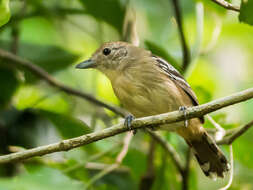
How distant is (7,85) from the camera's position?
4.30 metres

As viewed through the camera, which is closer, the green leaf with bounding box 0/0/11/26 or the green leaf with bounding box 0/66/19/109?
the green leaf with bounding box 0/0/11/26

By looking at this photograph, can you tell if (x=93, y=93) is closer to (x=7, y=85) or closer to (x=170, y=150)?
(x=7, y=85)

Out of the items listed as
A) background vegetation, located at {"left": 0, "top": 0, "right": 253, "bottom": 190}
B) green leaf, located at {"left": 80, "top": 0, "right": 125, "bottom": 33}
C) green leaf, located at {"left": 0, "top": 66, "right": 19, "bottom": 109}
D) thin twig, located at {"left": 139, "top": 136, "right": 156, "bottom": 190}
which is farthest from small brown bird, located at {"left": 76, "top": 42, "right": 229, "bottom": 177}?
green leaf, located at {"left": 0, "top": 66, "right": 19, "bottom": 109}

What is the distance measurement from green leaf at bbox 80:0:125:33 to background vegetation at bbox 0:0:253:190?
0.03ft

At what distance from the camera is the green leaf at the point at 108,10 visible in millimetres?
4520

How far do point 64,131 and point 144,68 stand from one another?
95cm

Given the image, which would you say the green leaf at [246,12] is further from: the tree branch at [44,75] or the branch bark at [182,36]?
the tree branch at [44,75]

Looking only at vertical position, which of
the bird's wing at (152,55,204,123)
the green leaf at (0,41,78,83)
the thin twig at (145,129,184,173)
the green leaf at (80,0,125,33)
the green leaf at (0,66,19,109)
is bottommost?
the thin twig at (145,129,184,173)

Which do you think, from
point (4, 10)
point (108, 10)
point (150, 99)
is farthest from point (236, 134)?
point (4, 10)

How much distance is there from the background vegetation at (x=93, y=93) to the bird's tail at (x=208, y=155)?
0.47 feet

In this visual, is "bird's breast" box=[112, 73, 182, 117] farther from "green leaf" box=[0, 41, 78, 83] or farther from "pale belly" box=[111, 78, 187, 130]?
"green leaf" box=[0, 41, 78, 83]

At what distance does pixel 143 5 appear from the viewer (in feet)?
16.4

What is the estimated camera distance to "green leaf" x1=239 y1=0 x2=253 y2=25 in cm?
273

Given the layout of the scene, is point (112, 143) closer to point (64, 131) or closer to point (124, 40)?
point (64, 131)
